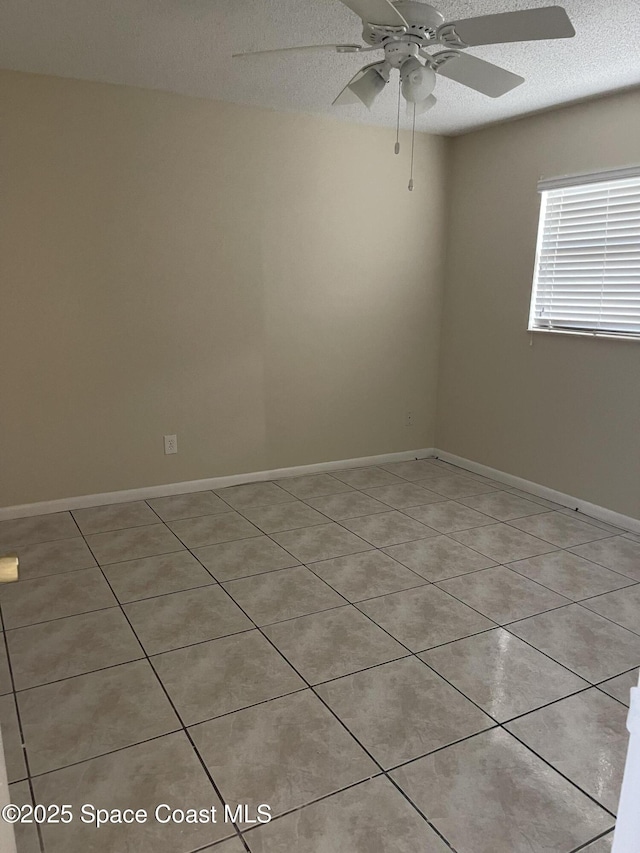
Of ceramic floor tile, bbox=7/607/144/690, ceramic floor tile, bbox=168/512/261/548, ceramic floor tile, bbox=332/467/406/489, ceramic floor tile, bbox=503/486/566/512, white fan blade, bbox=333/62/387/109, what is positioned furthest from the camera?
ceramic floor tile, bbox=332/467/406/489

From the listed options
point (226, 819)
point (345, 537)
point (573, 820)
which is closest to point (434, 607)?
point (345, 537)

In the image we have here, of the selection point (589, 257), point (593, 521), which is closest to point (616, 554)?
point (593, 521)

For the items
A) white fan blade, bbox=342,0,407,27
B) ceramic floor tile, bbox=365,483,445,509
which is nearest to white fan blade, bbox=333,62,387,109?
white fan blade, bbox=342,0,407,27

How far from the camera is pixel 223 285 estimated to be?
147 inches

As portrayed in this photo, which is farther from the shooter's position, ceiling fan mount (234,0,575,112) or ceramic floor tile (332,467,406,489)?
ceramic floor tile (332,467,406,489)

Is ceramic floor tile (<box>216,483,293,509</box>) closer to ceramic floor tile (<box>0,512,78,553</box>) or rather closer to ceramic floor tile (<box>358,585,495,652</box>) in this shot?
ceramic floor tile (<box>0,512,78,553</box>)

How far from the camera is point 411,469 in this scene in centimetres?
444

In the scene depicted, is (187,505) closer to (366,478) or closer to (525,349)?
(366,478)

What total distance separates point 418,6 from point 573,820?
244 centimetres

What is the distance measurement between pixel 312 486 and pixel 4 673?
225 centimetres

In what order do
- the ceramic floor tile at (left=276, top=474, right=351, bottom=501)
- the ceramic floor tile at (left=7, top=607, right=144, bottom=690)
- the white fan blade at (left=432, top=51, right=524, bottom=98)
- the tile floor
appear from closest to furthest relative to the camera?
1. the tile floor
2. the ceramic floor tile at (left=7, top=607, right=144, bottom=690)
3. the white fan blade at (left=432, top=51, right=524, bottom=98)
4. the ceramic floor tile at (left=276, top=474, right=351, bottom=501)

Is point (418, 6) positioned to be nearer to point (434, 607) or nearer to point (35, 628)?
point (434, 607)

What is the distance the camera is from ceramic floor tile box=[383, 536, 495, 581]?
2.81 metres

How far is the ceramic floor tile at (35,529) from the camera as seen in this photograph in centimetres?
306
